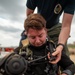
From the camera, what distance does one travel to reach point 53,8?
5.47 meters

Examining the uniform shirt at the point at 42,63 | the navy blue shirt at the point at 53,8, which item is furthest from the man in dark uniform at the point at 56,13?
the uniform shirt at the point at 42,63

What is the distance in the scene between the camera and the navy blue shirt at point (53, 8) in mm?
5371

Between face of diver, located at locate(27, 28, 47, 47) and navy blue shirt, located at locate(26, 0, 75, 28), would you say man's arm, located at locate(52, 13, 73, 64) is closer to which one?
navy blue shirt, located at locate(26, 0, 75, 28)

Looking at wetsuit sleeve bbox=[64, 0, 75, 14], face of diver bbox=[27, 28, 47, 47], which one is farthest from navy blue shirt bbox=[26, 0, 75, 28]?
face of diver bbox=[27, 28, 47, 47]

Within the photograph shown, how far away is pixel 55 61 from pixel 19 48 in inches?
23.3

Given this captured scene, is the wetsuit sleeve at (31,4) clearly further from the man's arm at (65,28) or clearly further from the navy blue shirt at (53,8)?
the man's arm at (65,28)

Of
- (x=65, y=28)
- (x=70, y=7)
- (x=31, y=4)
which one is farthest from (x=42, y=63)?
(x=31, y=4)

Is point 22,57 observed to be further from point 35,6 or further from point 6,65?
point 35,6

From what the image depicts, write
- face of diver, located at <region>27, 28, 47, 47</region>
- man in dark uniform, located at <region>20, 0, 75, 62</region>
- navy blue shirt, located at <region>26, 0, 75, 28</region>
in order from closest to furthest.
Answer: face of diver, located at <region>27, 28, 47, 47</region>, man in dark uniform, located at <region>20, 0, 75, 62</region>, navy blue shirt, located at <region>26, 0, 75, 28</region>

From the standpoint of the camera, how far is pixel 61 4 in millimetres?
5422

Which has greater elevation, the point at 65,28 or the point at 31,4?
the point at 31,4

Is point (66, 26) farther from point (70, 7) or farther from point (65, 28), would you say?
point (70, 7)

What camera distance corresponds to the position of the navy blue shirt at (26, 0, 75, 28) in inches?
211

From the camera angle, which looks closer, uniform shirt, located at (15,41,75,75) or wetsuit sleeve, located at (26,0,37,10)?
uniform shirt, located at (15,41,75,75)
